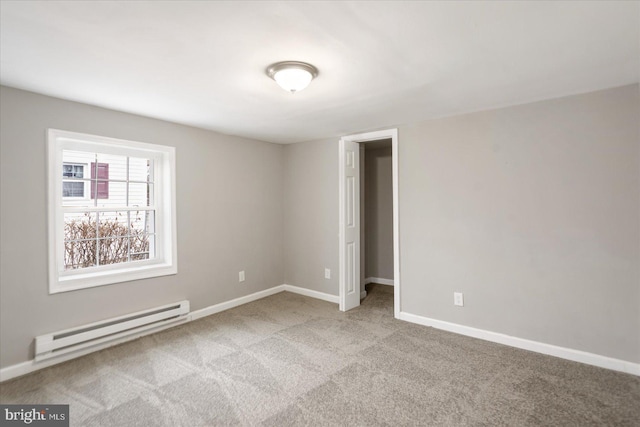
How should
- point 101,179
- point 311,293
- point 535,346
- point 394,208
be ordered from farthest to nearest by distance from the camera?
point 311,293 → point 394,208 → point 101,179 → point 535,346

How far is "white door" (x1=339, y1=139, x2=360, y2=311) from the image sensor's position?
4.02 meters

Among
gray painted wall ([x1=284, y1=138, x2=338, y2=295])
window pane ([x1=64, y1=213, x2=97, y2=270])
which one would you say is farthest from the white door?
window pane ([x1=64, y1=213, x2=97, y2=270])

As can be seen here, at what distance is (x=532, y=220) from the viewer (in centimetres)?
287

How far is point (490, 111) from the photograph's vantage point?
10.1 feet

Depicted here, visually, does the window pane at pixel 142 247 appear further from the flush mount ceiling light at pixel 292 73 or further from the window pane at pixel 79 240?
the flush mount ceiling light at pixel 292 73

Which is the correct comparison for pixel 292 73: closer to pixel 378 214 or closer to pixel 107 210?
pixel 107 210

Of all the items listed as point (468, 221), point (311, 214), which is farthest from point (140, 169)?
point (468, 221)

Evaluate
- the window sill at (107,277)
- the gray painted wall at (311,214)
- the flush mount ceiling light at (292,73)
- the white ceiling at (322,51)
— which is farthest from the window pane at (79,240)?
the gray painted wall at (311,214)

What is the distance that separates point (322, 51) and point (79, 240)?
112 inches

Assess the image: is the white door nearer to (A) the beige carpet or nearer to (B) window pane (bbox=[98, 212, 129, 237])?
(A) the beige carpet

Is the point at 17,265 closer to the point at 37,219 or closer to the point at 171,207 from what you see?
the point at 37,219

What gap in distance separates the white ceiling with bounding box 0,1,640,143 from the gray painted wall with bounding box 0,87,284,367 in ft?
0.90

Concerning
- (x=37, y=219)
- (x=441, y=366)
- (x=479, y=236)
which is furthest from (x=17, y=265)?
(x=479, y=236)

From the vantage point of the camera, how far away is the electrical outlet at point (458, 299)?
10.7ft
